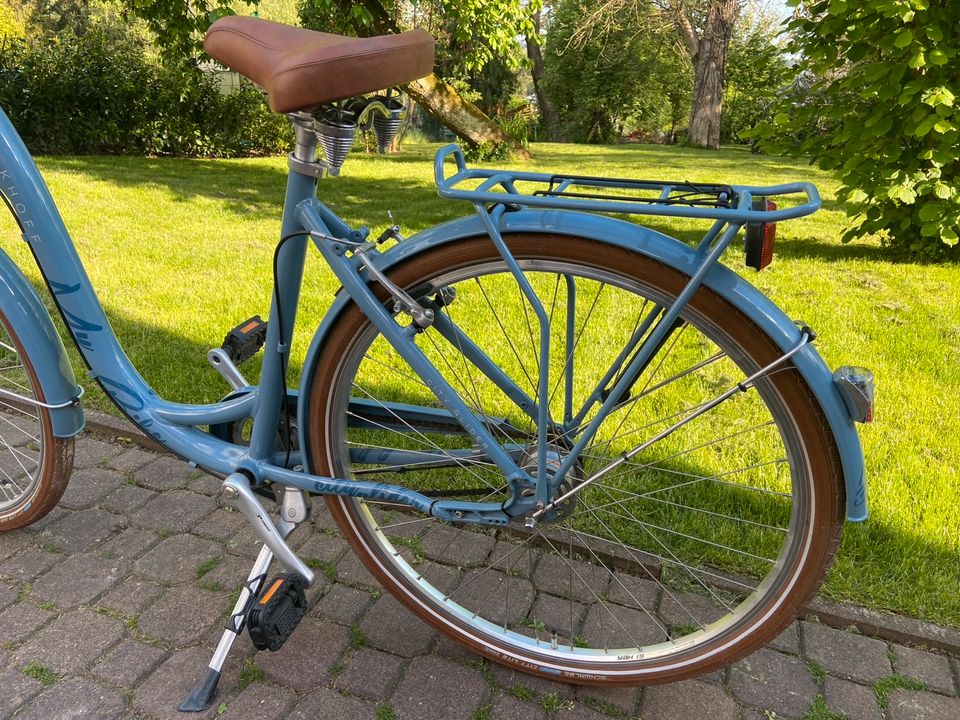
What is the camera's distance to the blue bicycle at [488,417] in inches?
55.4

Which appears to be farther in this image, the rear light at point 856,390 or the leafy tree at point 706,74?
the leafy tree at point 706,74

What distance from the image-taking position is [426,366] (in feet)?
5.30

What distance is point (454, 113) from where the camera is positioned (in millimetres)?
11367

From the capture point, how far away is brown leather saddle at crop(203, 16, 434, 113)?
4.67 ft

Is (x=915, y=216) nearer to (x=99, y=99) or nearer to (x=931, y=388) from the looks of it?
(x=931, y=388)

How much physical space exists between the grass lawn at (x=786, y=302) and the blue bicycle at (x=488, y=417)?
0.43 meters

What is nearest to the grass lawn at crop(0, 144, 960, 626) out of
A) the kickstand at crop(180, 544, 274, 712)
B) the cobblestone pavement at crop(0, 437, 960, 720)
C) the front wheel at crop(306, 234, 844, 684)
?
the cobblestone pavement at crop(0, 437, 960, 720)

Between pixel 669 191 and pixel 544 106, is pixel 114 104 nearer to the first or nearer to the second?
pixel 669 191

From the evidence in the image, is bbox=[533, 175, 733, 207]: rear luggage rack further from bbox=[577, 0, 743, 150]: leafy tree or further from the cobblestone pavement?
bbox=[577, 0, 743, 150]: leafy tree

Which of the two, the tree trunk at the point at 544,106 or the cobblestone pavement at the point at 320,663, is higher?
the tree trunk at the point at 544,106

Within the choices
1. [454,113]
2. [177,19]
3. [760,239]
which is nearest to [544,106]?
[454,113]

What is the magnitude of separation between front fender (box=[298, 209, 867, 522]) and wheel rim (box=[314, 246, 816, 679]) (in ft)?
0.25

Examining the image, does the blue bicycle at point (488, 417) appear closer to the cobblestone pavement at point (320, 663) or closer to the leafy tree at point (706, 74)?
the cobblestone pavement at point (320, 663)

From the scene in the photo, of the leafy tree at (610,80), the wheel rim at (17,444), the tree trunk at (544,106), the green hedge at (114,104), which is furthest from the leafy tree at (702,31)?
the wheel rim at (17,444)
